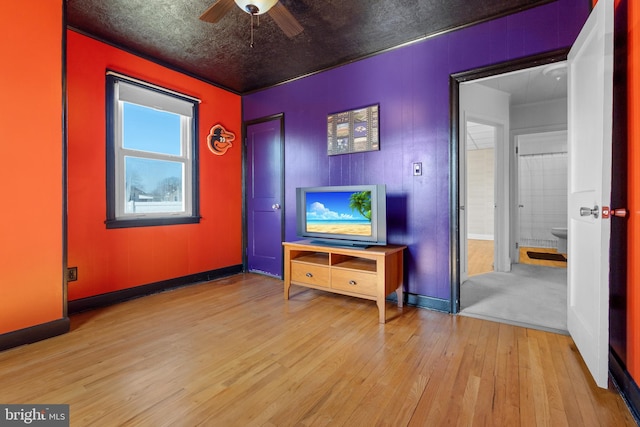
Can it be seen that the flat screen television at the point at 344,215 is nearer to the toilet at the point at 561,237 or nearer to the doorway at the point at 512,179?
the doorway at the point at 512,179

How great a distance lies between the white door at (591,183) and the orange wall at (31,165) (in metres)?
3.44

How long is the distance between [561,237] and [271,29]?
566cm

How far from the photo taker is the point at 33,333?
6.73 feet

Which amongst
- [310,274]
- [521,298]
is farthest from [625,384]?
[310,274]

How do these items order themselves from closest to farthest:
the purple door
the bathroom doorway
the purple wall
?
the purple wall < the purple door < the bathroom doorway

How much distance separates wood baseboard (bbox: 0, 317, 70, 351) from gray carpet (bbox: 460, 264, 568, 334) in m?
3.21

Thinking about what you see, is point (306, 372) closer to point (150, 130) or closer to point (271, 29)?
point (271, 29)

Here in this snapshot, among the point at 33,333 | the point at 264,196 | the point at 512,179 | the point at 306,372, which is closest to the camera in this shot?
the point at 306,372

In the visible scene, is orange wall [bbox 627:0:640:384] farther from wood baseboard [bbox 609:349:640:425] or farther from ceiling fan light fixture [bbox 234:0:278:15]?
ceiling fan light fixture [bbox 234:0:278:15]

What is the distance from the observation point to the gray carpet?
7.88ft

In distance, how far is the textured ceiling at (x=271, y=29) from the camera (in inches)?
91.6

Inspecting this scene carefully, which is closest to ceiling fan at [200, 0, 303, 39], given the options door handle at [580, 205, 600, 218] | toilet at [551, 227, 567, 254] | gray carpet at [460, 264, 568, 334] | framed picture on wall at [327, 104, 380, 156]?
framed picture on wall at [327, 104, 380, 156]

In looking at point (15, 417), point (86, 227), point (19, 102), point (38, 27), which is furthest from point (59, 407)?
point (38, 27)

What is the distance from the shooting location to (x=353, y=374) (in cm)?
166
